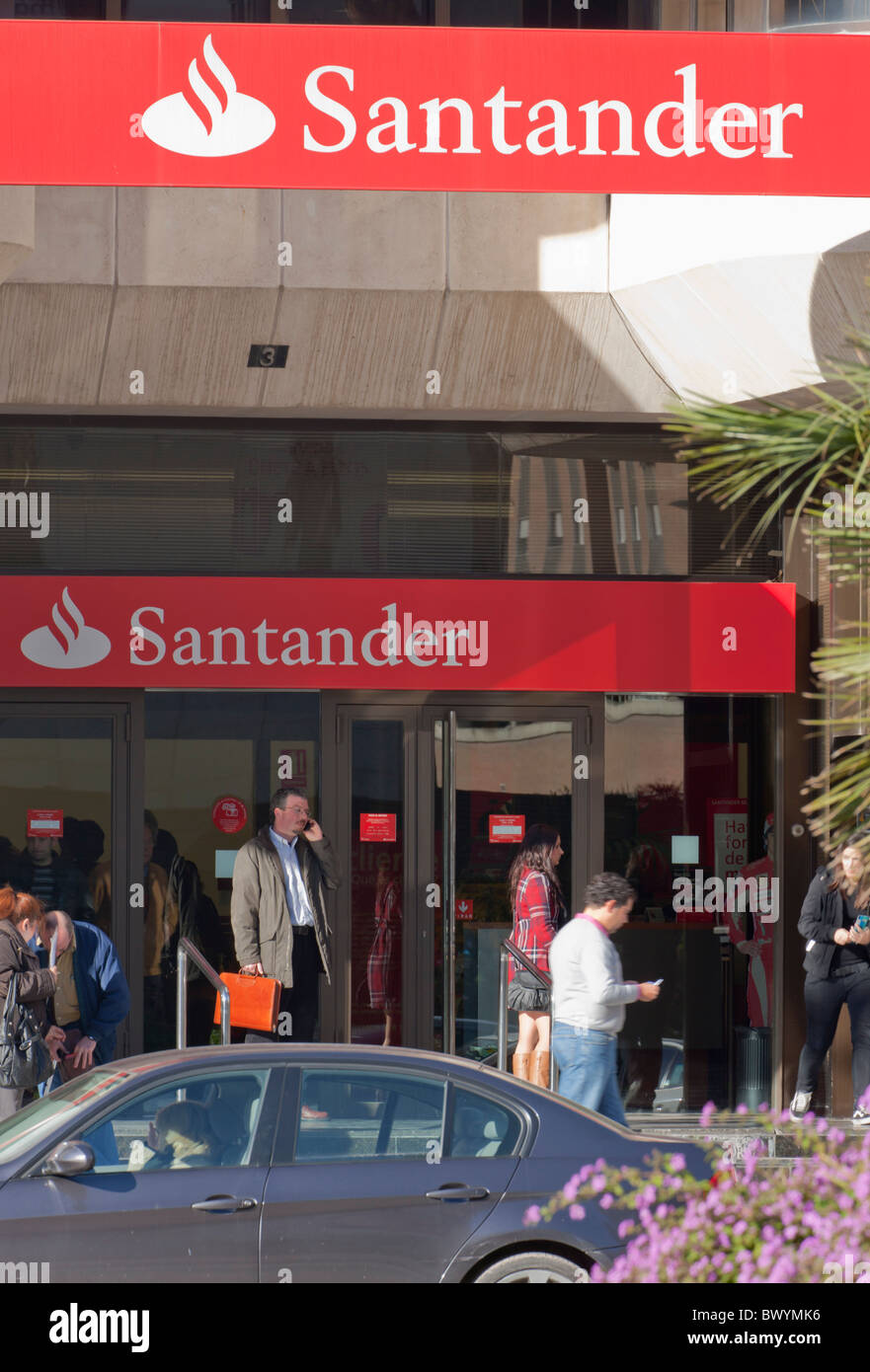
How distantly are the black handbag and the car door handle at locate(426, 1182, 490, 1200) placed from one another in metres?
2.99

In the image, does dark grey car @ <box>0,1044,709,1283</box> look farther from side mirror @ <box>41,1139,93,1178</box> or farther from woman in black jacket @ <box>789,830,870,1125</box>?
woman in black jacket @ <box>789,830,870,1125</box>

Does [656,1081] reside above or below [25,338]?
below

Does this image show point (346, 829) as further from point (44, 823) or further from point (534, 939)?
point (44, 823)

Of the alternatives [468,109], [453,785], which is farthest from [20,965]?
[468,109]

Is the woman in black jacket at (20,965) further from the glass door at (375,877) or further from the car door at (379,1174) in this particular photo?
the glass door at (375,877)

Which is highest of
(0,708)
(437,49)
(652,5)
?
(652,5)

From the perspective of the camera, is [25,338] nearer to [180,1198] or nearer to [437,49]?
[437,49]

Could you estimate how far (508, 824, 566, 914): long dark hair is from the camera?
35.3ft

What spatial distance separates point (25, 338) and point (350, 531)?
2.50 metres

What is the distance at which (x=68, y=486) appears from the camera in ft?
37.1

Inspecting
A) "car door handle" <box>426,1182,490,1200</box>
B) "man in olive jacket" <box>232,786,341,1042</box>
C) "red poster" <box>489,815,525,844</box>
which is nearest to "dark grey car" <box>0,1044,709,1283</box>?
"car door handle" <box>426,1182,490,1200</box>

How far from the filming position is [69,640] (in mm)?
10930

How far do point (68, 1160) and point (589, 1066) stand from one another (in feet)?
9.52

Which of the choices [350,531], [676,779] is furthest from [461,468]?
[676,779]
